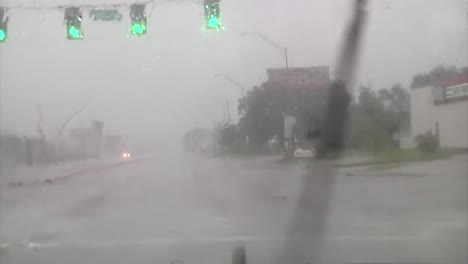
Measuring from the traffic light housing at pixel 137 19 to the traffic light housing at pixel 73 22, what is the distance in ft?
3.11

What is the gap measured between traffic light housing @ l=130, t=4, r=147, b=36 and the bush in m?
4.96

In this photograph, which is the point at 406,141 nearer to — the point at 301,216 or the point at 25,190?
the point at 301,216

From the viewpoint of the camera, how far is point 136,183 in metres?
11.5

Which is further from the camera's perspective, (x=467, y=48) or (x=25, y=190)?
(x=25, y=190)

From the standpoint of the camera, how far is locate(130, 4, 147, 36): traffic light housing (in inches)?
408

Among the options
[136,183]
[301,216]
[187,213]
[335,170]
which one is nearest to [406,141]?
[335,170]

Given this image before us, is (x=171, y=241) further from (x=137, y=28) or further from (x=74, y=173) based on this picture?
(x=74, y=173)

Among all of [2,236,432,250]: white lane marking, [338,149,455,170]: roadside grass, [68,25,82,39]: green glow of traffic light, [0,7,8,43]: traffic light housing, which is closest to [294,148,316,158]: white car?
[338,149,455,170]: roadside grass

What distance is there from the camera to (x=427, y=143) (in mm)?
10531

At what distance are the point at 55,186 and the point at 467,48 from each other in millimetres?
7510

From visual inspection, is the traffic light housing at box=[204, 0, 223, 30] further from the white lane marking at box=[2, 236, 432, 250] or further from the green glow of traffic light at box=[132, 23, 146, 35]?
the white lane marking at box=[2, 236, 432, 250]

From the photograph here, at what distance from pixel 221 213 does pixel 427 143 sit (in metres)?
3.66

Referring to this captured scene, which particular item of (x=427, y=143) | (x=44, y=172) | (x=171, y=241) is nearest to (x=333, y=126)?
(x=427, y=143)

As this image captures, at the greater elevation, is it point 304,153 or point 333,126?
point 333,126
